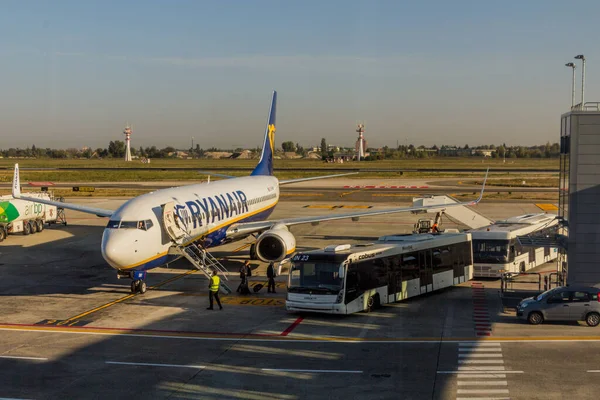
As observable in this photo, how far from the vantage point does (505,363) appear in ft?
75.9

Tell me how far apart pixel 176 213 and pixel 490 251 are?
17.3m

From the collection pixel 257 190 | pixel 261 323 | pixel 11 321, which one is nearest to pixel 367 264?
pixel 261 323

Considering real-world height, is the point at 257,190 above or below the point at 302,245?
above

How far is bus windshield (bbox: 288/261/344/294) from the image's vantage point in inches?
1186

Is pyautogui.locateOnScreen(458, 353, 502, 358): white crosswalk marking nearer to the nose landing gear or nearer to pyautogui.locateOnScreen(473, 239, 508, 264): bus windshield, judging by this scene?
pyautogui.locateOnScreen(473, 239, 508, 264): bus windshield

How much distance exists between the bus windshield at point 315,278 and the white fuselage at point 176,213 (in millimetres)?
7809

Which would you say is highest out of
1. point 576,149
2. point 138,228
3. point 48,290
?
point 576,149

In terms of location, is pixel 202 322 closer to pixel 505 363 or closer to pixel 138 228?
pixel 138 228

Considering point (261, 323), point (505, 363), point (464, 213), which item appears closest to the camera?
point (505, 363)

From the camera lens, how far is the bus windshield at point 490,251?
39.3 metres

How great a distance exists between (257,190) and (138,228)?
17.7 meters

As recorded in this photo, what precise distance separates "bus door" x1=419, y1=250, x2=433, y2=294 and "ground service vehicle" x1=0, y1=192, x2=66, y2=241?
35331 millimetres

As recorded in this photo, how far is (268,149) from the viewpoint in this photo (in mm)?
59625

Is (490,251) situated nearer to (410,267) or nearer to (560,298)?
(410,267)
